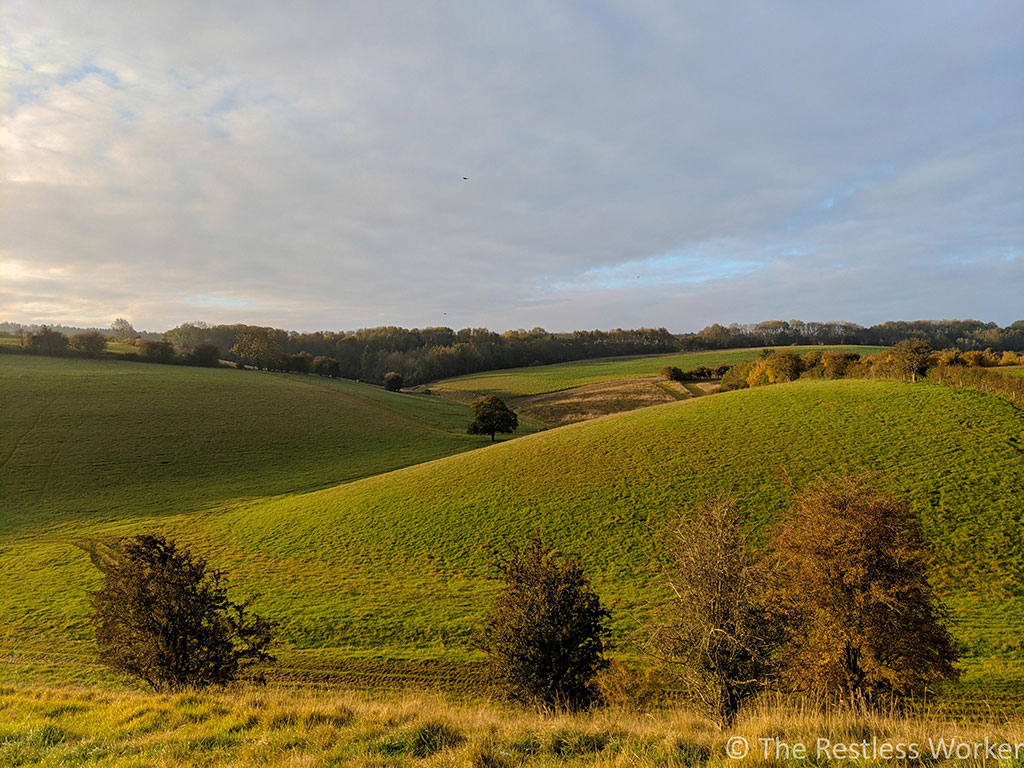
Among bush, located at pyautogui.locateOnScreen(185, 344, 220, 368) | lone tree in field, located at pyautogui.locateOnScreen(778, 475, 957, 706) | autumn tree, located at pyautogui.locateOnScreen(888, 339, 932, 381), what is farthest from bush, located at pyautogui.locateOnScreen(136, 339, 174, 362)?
autumn tree, located at pyautogui.locateOnScreen(888, 339, 932, 381)

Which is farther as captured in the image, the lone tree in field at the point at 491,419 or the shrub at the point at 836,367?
the lone tree in field at the point at 491,419

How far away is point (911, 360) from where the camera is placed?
52219 mm

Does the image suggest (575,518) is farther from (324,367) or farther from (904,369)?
(324,367)

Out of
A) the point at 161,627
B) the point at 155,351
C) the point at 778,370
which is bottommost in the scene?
the point at 161,627

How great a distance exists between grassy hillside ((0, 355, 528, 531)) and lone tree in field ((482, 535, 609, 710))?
141 feet

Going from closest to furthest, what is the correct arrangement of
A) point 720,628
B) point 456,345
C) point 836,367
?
point 720,628 < point 836,367 < point 456,345

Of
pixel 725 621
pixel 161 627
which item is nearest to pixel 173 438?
pixel 161 627

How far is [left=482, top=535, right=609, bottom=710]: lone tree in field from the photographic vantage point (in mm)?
13570

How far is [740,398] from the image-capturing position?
5066 centimetres

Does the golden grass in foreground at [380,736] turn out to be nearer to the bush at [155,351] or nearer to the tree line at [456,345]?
the bush at [155,351]

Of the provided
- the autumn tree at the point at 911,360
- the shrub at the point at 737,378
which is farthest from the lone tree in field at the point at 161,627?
the shrub at the point at 737,378

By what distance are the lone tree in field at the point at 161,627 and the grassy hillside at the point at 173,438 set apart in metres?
35.5

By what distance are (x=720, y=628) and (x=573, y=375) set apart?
119 meters

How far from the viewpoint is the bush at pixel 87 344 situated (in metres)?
97.4
